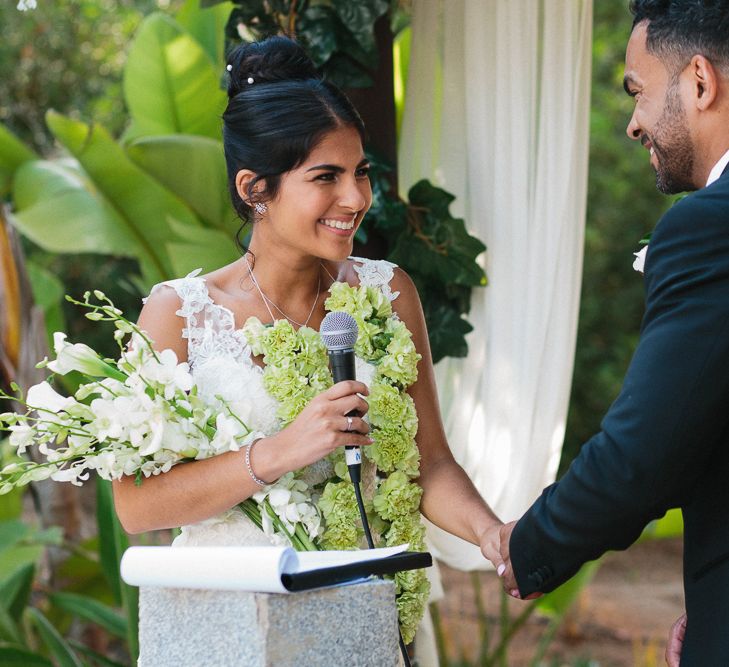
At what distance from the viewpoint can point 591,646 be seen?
25.4 ft

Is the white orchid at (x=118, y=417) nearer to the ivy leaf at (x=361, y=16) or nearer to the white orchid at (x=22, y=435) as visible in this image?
the white orchid at (x=22, y=435)

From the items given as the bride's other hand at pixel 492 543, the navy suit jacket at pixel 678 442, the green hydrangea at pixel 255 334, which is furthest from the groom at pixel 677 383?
the green hydrangea at pixel 255 334

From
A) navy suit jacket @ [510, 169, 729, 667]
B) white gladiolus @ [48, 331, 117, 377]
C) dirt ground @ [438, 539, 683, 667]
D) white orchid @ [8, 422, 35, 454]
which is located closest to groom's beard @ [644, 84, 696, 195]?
navy suit jacket @ [510, 169, 729, 667]

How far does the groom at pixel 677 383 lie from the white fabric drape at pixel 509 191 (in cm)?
136

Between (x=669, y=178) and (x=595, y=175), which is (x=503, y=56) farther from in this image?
(x=595, y=175)

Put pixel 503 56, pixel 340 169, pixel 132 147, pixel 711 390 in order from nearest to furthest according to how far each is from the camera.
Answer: pixel 711 390 < pixel 340 169 < pixel 503 56 < pixel 132 147

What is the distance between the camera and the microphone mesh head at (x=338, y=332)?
7.45 feet

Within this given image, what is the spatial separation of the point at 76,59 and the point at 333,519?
7331 millimetres

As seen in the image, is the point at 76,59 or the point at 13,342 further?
the point at 76,59

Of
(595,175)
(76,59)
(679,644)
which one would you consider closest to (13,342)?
(679,644)

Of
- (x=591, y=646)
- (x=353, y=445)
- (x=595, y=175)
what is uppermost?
(x=353, y=445)

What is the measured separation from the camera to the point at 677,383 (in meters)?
1.95

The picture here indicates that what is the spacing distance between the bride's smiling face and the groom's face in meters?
0.72

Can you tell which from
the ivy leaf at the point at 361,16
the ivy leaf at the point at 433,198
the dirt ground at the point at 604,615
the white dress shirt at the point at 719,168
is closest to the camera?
the white dress shirt at the point at 719,168
